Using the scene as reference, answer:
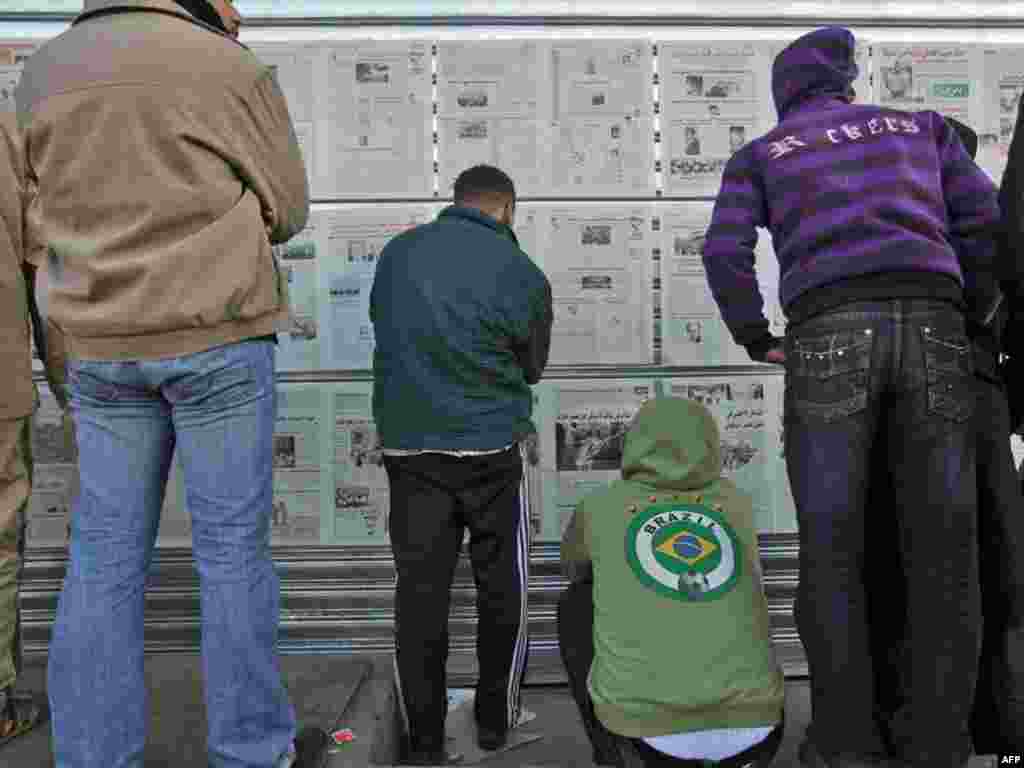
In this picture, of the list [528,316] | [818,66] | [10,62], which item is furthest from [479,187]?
[10,62]

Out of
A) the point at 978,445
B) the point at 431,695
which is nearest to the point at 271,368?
the point at 431,695

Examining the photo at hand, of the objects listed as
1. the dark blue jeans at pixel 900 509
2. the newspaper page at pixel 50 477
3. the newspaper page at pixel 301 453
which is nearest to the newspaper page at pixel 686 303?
the dark blue jeans at pixel 900 509

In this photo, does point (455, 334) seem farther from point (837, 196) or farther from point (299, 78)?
point (299, 78)

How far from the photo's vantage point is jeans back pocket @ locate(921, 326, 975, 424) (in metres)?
1.96

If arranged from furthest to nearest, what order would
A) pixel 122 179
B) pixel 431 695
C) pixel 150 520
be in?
pixel 431 695, pixel 150 520, pixel 122 179

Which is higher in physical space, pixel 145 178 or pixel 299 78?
pixel 299 78

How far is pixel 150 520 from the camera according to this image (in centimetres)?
195

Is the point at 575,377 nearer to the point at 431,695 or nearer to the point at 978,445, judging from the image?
the point at 431,695

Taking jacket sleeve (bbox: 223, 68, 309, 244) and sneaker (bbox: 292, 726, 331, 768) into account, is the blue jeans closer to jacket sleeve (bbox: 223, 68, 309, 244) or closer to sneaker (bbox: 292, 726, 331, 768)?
sneaker (bbox: 292, 726, 331, 768)

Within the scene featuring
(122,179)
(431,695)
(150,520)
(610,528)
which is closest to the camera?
(122,179)

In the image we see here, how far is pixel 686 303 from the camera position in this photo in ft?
10.4

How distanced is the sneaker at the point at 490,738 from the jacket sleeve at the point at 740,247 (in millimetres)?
1393

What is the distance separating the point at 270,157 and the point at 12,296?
3.15ft

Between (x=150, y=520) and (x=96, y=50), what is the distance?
3.25 ft
